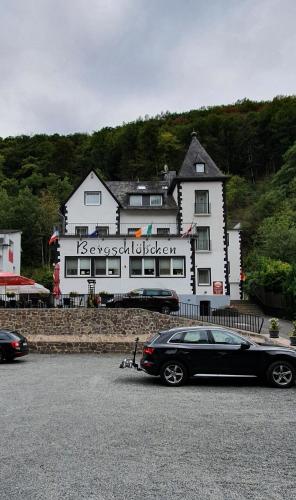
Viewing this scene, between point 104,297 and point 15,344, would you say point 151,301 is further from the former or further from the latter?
point 15,344

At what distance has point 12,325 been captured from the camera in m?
23.3

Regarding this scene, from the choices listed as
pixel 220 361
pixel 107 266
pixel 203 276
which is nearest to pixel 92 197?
pixel 107 266

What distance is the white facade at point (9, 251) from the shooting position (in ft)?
141

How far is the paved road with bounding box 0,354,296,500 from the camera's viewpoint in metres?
5.04

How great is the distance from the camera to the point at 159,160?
8019cm

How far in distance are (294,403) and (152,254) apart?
21652mm

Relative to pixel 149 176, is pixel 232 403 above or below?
below

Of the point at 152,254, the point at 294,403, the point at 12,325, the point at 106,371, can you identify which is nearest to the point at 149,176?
the point at 152,254

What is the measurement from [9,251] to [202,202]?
1855 cm

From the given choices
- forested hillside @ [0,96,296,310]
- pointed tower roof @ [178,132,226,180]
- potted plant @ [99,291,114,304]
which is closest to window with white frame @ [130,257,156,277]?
potted plant @ [99,291,114,304]

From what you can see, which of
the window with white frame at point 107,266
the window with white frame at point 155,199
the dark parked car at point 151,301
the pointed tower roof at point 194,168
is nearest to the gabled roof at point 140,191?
the window with white frame at point 155,199

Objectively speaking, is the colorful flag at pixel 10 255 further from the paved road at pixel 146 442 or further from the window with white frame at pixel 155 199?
the paved road at pixel 146 442

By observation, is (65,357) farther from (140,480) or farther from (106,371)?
(140,480)

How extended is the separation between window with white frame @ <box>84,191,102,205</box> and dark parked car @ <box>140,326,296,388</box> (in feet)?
86.0
